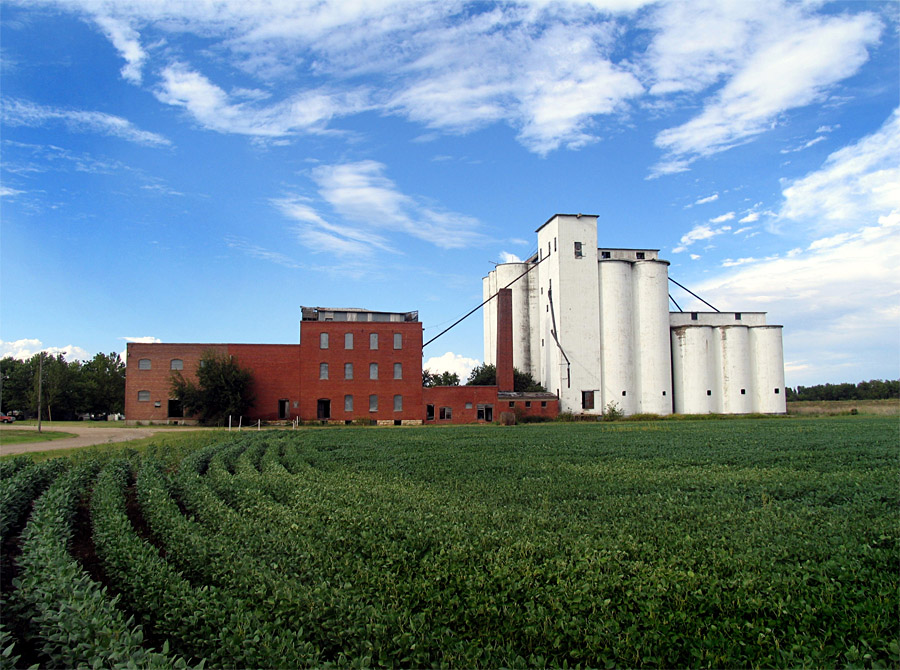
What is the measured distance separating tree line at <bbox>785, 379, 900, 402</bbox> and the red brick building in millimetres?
84317

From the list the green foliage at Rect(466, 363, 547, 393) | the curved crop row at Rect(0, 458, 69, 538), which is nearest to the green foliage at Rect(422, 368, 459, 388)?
the green foliage at Rect(466, 363, 547, 393)

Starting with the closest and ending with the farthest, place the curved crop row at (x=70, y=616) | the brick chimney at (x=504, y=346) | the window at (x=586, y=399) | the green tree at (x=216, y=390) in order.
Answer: the curved crop row at (x=70, y=616) < the green tree at (x=216, y=390) < the window at (x=586, y=399) < the brick chimney at (x=504, y=346)

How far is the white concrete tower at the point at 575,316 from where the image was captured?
62000 mm

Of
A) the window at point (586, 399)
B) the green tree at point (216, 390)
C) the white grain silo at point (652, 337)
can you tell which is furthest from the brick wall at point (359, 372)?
the white grain silo at point (652, 337)

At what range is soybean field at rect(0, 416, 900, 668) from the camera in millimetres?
5922

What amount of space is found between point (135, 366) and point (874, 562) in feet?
203

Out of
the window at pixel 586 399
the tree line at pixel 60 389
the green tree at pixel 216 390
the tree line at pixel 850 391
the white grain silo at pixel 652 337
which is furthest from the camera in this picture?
the tree line at pixel 850 391

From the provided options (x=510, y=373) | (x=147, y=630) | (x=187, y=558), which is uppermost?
(x=510, y=373)

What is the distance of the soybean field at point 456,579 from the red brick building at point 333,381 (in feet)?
145

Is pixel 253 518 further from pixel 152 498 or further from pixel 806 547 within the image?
pixel 806 547

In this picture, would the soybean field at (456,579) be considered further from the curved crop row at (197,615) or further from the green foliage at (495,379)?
the green foliage at (495,379)

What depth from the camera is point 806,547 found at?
834 cm

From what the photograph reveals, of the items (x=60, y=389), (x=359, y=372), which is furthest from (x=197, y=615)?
(x=60, y=389)

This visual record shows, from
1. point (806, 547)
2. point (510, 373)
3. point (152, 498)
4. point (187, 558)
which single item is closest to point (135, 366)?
point (510, 373)
